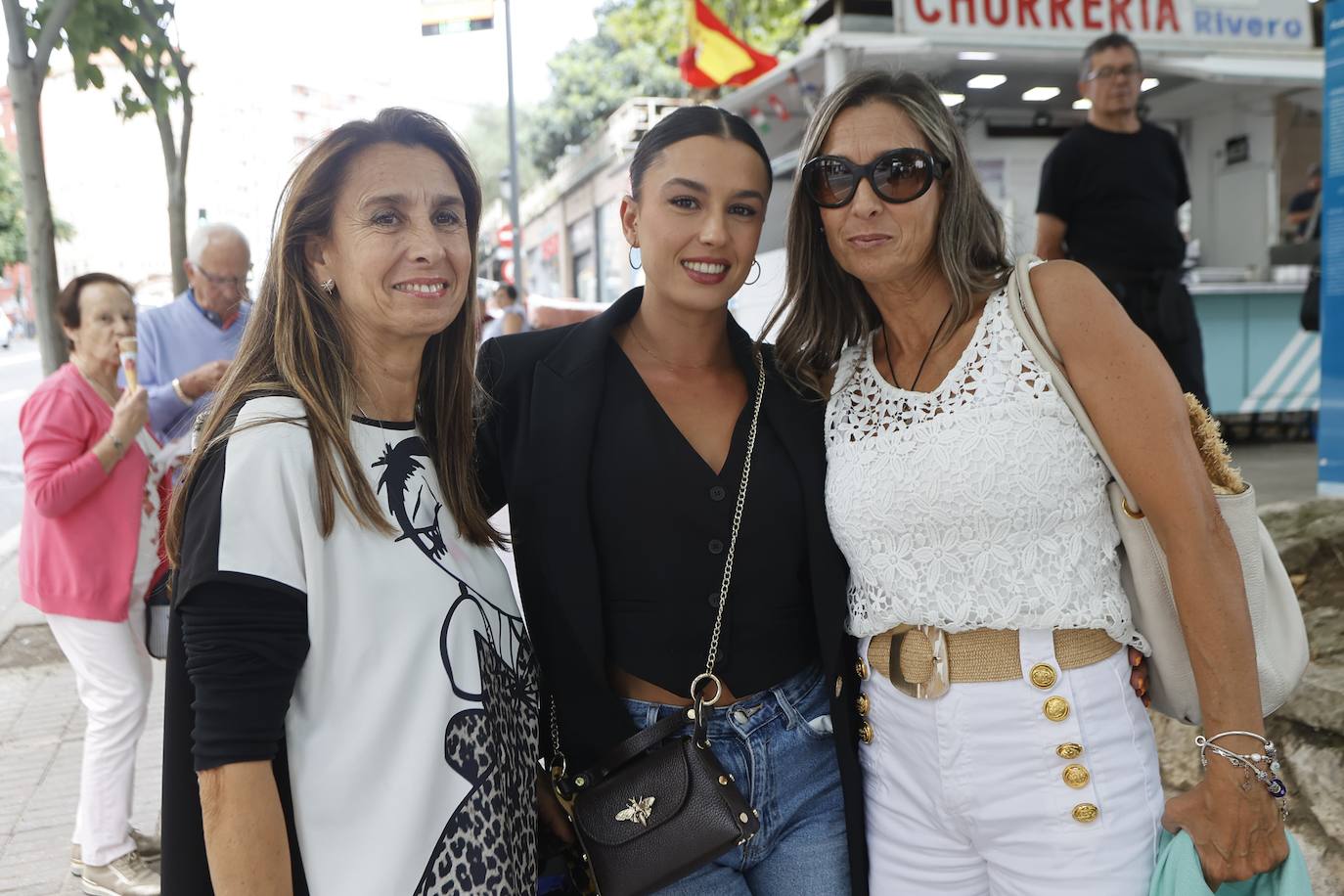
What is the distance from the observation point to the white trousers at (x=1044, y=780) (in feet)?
6.21

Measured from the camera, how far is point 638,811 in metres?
2.10

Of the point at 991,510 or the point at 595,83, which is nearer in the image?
the point at 991,510

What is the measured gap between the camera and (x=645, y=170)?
2.48 metres

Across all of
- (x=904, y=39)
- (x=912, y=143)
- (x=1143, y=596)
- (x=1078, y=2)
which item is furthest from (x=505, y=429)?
(x=1078, y=2)

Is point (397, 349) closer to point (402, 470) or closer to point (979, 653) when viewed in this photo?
point (402, 470)

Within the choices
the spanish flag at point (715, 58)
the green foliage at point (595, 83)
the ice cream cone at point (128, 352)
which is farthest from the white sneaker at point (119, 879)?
the green foliage at point (595, 83)

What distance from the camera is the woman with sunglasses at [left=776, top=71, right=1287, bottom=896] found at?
1.87m

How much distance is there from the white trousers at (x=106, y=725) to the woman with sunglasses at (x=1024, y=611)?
290 cm

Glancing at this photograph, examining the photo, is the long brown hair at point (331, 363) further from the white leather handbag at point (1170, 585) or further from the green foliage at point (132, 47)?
the green foliage at point (132, 47)

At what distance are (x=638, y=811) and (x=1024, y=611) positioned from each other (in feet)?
2.71

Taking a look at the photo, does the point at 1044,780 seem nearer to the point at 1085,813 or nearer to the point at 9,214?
the point at 1085,813

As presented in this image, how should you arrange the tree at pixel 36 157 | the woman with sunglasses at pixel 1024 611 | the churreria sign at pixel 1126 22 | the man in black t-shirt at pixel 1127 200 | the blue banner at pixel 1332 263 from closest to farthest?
the woman with sunglasses at pixel 1024 611 → the man in black t-shirt at pixel 1127 200 → the tree at pixel 36 157 → the blue banner at pixel 1332 263 → the churreria sign at pixel 1126 22

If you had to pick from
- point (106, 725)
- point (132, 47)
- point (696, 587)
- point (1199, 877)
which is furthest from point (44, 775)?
point (132, 47)

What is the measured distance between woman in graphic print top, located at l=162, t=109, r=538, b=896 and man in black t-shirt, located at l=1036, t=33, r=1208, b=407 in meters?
3.82
